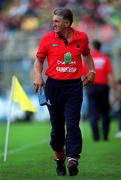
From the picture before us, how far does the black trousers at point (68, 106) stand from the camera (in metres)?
10.5

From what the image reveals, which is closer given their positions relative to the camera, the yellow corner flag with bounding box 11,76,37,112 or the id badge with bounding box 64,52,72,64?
the id badge with bounding box 64,52,72,64

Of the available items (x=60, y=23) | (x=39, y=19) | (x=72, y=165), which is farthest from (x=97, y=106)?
(x=39, y=19)

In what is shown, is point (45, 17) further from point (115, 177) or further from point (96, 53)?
point (115, 177)

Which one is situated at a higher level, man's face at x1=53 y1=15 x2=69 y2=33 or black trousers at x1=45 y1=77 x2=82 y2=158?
man's face at x1=53 y1=15 x2=69 y2=33

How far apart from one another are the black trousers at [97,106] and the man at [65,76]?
7642 mm

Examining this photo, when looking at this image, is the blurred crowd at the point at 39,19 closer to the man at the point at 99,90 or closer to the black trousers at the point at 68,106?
the man at the point at 99,90

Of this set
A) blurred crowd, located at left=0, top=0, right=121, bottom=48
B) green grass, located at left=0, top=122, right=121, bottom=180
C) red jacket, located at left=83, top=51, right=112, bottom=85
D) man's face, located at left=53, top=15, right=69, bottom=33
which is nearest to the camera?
man's face, located at left=53, top=15, right=69, bottom=33

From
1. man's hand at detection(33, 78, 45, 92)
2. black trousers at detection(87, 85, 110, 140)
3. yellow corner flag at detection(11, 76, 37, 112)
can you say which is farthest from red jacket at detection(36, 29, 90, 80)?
black trousers at detection(87, 85, 110, 140)

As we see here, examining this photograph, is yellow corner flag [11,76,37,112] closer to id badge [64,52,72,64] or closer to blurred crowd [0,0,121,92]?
id badge [64,52,72,64]

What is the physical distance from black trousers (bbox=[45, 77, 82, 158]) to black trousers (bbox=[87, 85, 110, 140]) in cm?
766

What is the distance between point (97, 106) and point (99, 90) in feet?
1.47

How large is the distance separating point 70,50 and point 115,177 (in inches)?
64.4

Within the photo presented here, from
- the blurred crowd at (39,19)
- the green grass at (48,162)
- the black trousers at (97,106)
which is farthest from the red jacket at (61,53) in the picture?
the blurred crowd at (39,19)

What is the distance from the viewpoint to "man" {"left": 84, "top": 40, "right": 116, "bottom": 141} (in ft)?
59.6
